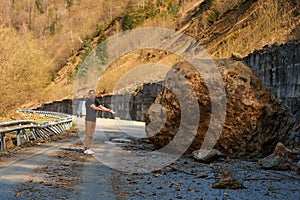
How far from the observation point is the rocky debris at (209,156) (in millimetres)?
9008

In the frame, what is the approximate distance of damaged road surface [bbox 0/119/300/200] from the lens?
6.07 m

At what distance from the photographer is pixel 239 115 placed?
966cm

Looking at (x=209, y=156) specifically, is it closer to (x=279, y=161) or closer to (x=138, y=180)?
(x=279, y=161)

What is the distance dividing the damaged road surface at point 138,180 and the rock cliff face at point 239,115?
2.16 ft

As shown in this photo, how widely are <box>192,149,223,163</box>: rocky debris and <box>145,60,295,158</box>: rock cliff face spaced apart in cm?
64

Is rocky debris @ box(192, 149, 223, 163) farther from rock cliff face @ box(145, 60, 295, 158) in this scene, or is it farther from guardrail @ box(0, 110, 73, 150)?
guardrail @ box(0, 110, 73, 150)

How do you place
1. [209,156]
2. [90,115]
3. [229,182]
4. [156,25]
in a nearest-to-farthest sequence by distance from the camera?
[229,182] < [209,156] < [90,115] < [156,25]

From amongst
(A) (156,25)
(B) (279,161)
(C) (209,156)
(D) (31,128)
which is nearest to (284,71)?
(C) (209,156)

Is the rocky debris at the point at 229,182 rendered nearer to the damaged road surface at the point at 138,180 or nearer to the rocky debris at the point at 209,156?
the damaged road surface at the point at 138,180

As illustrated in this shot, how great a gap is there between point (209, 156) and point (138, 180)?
2392 millimetres

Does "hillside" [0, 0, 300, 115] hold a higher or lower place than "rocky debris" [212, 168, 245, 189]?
higher

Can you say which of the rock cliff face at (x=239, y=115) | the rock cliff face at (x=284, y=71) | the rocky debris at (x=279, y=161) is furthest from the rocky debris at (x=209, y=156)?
the rock cliff face at (x=284, y=71)

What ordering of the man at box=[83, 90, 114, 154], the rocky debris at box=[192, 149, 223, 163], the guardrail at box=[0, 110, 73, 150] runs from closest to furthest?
1. the rocky debris at box=[192, 149, 223, 163]
2. the man at box=[83, 90, 114, 154]
3. the guardrail at box=[0, 110, 73, 150]

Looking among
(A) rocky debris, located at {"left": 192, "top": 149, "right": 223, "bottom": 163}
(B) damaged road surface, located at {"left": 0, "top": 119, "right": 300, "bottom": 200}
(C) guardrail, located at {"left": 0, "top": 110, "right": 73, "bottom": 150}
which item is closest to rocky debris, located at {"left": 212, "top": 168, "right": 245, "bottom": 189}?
(B) damaged road surface, located at {"left": 0, "top": 119, "right": 300, "bottom": 200}
